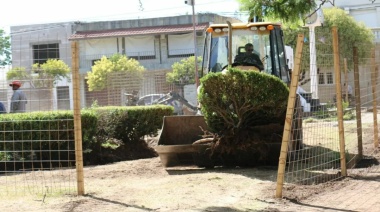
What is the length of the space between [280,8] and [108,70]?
20489 millimetres

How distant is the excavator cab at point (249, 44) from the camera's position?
41.3 ft

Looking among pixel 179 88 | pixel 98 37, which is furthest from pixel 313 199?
pixel 98 37

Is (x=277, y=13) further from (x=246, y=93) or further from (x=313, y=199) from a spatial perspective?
(x=313, y=199)

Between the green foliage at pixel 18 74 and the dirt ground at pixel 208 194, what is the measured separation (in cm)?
225

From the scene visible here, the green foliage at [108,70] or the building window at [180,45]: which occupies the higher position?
the building window at [180,45]

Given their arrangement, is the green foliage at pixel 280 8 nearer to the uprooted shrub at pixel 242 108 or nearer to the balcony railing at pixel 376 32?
the uprooted shrub at pixel 242 108

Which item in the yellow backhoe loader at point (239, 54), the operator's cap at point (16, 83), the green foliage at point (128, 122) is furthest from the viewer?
the green foliage at point (128, 122)

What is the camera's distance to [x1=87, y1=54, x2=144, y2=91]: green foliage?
2231 centimetres

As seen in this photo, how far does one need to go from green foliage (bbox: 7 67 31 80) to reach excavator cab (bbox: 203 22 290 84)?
369cm

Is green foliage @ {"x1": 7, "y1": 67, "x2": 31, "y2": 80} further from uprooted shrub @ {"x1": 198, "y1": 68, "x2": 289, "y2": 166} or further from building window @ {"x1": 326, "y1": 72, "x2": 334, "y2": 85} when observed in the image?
building window @ {"x1": 326, "y1": 72, "x2": 334, "y2": 85}

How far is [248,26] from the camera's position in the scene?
1263cm

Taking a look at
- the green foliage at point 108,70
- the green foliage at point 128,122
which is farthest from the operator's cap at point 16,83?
the green foliage at point 108,70

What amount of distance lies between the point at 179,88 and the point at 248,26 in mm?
10633

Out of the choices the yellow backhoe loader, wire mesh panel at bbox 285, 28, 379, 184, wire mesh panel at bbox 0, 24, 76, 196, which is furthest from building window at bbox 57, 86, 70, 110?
wire mesh panel at bbox 285, 28, 379, 184
